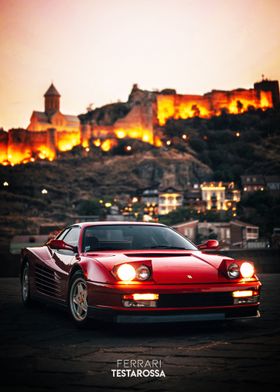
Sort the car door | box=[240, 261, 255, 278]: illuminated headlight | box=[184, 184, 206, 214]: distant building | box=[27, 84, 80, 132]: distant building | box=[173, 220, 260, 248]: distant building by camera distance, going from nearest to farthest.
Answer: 1. box=[240, 261, 255, 278]: illuminated headlight
2. the car door
3. box=[173, 220, 260, 248]: distant building
4. box=[184, 184, 206, 214]: distant building
5. box=[27, 84, 80, 132]: distant building

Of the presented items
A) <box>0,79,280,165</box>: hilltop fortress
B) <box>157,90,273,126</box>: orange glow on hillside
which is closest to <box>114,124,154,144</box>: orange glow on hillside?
<box>0,79,280,165</box>: hilltop fortress

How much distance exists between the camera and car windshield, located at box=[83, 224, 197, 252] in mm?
7180

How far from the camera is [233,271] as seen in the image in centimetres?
636

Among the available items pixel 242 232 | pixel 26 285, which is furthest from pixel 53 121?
pixel 26 285

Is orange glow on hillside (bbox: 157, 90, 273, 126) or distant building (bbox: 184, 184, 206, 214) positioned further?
orange glow on hillside (bbox: 157, 90, 273, 126)

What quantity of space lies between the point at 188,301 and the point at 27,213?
417ft

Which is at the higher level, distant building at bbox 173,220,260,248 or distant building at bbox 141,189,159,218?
distant building at bbox 141,189,159,218

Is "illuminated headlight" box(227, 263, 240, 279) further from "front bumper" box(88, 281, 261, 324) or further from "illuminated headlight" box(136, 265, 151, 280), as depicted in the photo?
"illuminated headlight" box(136, 265, 151, 280)

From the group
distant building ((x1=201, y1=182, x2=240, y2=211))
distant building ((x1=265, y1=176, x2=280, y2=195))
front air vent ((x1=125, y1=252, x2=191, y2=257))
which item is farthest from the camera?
distant building ((x1=265, y1=176, x2=280, y2=195))

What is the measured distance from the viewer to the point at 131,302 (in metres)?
5.87

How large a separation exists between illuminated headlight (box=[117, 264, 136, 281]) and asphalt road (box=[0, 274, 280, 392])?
563 millimetres

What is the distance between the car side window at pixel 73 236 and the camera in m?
7.57

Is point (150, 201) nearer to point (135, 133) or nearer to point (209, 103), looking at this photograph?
point (135, 133)

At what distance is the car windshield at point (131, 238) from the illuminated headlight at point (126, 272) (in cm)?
103
